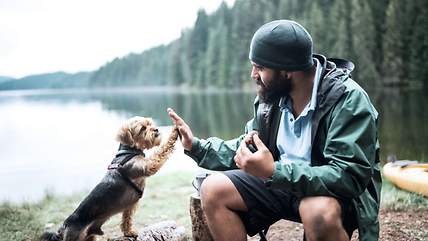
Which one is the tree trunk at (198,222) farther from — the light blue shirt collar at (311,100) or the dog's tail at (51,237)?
the light blue shirt collar at (311,100)

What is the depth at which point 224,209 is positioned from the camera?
3260mm

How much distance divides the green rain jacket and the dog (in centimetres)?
144

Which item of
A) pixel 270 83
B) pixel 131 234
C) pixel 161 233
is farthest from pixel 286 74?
pixel 131 234

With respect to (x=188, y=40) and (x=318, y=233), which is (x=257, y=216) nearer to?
(x=318, y=233)

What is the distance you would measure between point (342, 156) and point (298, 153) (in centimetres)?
44

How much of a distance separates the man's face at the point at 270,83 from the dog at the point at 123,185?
3.36ft

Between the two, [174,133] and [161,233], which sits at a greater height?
[174,133]

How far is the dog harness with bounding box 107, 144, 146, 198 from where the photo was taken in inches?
175

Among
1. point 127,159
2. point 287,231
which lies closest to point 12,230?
point 127,159

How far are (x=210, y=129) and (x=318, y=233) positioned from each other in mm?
18682

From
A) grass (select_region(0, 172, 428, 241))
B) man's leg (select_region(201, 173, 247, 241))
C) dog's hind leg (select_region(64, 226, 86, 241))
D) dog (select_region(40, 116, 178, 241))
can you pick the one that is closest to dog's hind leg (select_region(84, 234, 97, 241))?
dog (select_region(40, 116, 178, 241))

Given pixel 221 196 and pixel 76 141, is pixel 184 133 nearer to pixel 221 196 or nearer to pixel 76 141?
pixel 221 196

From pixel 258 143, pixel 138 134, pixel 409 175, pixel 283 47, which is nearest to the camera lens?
pixel 258 143

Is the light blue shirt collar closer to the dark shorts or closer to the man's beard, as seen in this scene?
the man's beard
